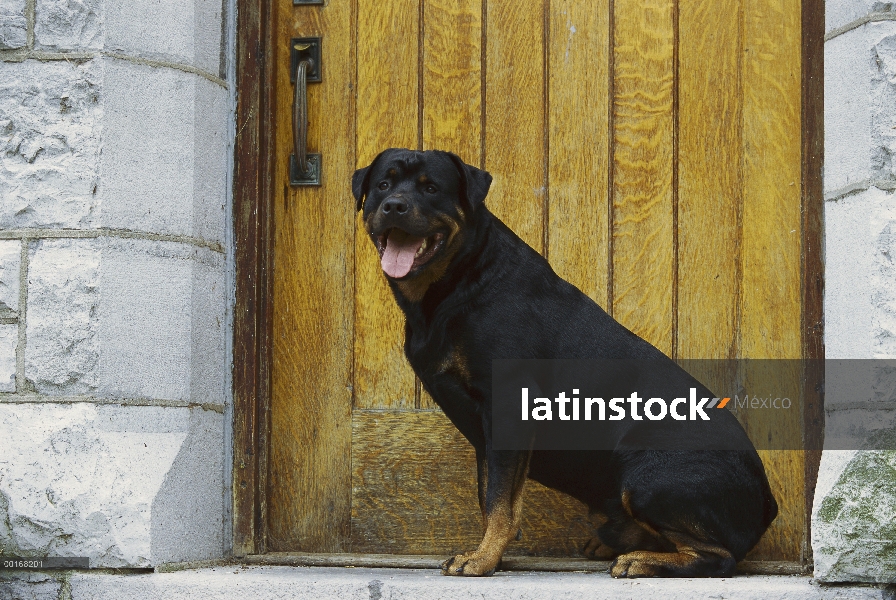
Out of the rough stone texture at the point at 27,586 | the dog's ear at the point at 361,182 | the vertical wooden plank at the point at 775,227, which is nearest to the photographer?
the rough stone texture at the point at 27,586

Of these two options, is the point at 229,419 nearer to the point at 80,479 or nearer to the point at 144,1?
the point at 80,479

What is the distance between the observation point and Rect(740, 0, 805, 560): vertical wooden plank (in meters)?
3.40

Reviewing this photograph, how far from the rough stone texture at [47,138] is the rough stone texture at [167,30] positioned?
135 mm

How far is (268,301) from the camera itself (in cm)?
363

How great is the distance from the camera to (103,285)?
10.0 feet

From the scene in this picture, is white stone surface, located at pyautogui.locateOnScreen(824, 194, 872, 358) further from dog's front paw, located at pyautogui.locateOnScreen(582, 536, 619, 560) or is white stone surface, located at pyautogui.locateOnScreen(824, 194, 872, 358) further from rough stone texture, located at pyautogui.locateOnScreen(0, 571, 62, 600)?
rough stone texture, located at pyautogui.locateOnScreen(0, 571, 62, 600)

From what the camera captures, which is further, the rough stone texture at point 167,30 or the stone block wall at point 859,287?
the rough stone texture at point 167,30

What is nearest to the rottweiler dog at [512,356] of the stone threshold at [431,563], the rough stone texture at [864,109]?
the stone threshold at [431,563]

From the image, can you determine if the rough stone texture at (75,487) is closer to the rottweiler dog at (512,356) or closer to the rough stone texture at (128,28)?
the rottweiler dog at (512,356)

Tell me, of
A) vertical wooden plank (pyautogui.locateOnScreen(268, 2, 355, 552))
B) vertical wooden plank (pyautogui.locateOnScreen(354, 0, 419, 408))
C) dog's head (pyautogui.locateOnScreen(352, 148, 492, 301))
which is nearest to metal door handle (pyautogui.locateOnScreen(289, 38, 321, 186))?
vertical wooden plank (pyautogui.locateOnScreen(268, 2, 355, 552))

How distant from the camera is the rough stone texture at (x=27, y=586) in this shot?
9.85ft

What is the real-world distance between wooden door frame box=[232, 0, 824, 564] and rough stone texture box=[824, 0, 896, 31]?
0.36m

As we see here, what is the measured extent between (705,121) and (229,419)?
1.88m

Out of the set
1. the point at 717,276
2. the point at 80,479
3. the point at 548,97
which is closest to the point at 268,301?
the point at 80,479
